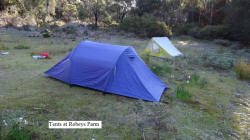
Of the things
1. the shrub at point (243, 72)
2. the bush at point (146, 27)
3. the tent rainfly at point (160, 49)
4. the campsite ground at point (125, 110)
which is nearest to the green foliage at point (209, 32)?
the bush at point (146, 27)

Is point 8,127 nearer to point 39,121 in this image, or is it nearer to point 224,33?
point 39,121

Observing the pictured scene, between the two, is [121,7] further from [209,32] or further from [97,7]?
[209,32]

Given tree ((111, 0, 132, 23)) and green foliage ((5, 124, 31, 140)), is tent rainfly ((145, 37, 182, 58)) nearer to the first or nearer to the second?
green foliage ((5, 124, 31, 140))

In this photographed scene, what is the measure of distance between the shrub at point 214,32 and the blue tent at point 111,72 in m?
Answer: 15.4

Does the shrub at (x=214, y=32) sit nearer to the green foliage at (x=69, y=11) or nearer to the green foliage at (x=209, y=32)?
the green foliage at (x=209, y=32)

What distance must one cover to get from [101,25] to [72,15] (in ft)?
17.2

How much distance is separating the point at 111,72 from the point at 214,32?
16696mm

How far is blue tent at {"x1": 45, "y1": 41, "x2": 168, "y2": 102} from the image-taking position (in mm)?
4875

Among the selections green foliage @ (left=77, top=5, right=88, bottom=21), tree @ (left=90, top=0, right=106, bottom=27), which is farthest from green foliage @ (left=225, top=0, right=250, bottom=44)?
green foliage @ (left=77, top=5, right=88, bottom=21)

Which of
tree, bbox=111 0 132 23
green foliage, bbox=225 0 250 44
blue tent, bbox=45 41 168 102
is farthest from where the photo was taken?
tree, bbox=111 0 132 23

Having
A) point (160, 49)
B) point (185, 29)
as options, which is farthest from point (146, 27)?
point (160, 49)

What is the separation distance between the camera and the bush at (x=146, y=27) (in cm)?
1900

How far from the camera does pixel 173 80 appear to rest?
6445 mm

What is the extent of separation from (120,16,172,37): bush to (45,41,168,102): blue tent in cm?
1415
